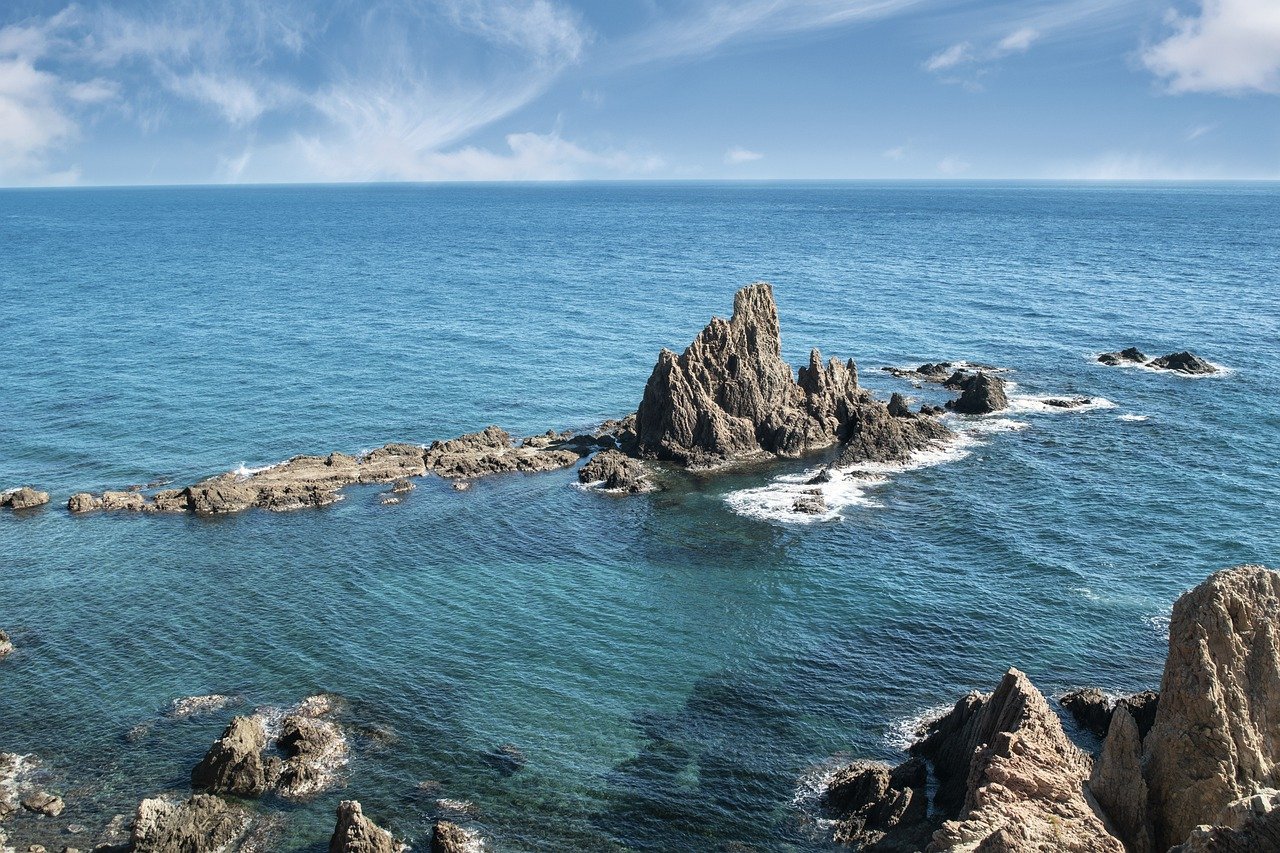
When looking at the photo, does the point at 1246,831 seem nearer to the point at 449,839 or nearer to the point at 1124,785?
the point at 1124,785

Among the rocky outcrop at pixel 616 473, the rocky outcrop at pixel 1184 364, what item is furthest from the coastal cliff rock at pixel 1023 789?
the rocky outcrop at pixel 1184 364

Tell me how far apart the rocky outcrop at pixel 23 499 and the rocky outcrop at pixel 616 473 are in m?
42.7

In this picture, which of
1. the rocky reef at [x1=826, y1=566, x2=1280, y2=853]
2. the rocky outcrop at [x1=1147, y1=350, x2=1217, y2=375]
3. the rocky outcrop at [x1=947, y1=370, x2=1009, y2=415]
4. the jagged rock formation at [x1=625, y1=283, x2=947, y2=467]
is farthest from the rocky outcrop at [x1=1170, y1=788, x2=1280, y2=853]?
the rocky outcrop at [x1=1147, y1=350, x2=1217, y2=375]

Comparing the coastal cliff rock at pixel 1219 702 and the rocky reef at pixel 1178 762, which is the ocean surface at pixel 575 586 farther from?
the coastal cliff rock at pixel 1219 702

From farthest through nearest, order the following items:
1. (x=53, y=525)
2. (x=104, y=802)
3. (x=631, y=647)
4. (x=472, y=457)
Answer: (x=472, y=457) → (x=53, y=525) → (x=631, y=647) → (x=104, y=802)

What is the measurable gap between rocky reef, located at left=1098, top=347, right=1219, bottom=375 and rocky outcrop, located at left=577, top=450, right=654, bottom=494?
6457 cm

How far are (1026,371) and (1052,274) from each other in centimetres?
8495

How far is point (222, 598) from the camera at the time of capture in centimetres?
6028

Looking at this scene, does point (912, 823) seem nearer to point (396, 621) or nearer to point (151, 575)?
point (396, 621)

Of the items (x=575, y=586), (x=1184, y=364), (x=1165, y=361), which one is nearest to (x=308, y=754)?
(x=575, y=586)

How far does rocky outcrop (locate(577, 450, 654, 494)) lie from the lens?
3051 inches

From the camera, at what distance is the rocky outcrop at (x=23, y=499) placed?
7475 centimetres

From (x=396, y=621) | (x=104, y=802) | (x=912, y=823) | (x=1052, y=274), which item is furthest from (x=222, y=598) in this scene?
(x=1052, y=274)

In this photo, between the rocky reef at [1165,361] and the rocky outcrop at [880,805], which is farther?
the rocky reef at [1165,361]
